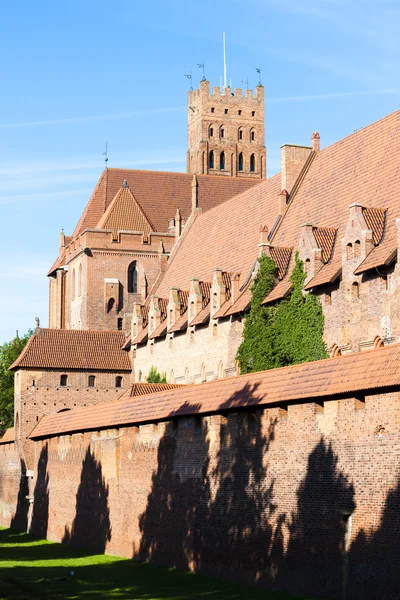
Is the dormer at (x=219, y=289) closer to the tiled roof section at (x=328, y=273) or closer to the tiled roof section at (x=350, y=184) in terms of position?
the tiled roof section at (x=350, y=184)

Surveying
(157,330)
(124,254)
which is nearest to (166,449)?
(157,330)

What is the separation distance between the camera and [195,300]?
48.1m

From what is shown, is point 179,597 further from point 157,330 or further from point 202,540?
point 157,330

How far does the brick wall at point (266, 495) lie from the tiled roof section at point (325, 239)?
28.5 feet

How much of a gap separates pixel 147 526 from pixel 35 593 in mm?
7515

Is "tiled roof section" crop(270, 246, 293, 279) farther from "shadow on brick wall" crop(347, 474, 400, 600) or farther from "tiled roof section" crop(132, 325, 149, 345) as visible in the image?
"shadow on brick wall" crop(347, 474, 400, 600)

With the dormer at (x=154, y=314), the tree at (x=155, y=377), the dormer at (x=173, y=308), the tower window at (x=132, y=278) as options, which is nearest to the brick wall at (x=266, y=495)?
the dormer at (x=173, y=308)

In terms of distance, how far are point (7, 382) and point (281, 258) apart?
46.0 m

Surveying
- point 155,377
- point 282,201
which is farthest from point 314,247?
point 155,377

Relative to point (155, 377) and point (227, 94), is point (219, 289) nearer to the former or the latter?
point (155, 377)

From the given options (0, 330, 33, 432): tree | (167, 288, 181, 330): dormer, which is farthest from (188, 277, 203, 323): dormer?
(0, 330, 33, 432): tree

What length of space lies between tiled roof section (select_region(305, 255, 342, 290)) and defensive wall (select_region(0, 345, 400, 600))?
22.3 ft

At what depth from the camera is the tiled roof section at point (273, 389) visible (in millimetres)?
21125

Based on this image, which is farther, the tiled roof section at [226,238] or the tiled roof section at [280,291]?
the tiled roof section at [226,238]
